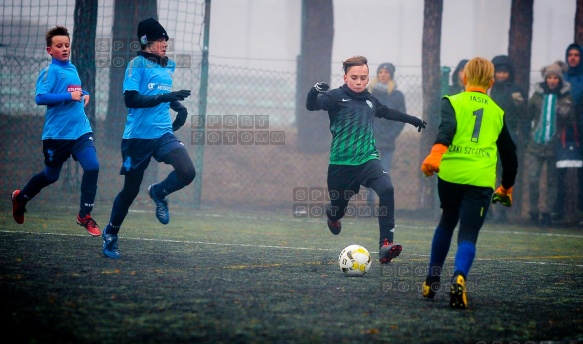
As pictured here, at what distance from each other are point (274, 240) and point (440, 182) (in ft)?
14.2

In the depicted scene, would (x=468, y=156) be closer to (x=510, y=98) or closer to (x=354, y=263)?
(x=354, y=263)

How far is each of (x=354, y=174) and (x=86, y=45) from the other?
8453mm

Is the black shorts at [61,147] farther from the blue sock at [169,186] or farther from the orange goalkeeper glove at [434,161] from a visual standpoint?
the orange goalkeeper glove at [434,161]

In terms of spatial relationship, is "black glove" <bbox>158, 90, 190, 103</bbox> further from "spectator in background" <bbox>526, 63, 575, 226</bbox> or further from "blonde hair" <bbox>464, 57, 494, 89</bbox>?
"spectator in background" <bbox>526, 63, 575, 226</bbox>

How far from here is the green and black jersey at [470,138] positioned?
566cm

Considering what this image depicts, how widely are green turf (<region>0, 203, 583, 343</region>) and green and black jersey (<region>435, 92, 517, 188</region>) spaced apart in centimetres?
85

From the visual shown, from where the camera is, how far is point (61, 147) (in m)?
8.23

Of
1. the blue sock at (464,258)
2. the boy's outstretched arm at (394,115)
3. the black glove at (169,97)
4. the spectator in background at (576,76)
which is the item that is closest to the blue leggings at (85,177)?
the black glove at (169,97)

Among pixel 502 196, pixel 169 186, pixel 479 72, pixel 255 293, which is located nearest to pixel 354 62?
pixel 169 186

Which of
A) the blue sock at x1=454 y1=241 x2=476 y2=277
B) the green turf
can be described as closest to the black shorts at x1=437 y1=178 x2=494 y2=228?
the blue sock at x1=454 y1=241 x2=476 y2=277

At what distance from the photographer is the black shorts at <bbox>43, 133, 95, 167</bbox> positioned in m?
8.21

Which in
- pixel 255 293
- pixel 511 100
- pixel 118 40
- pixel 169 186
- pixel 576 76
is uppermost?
pixel 118 40

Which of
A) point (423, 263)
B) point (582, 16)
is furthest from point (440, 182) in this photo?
point (582, 16)

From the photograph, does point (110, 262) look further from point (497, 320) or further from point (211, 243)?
point (497, 320)
